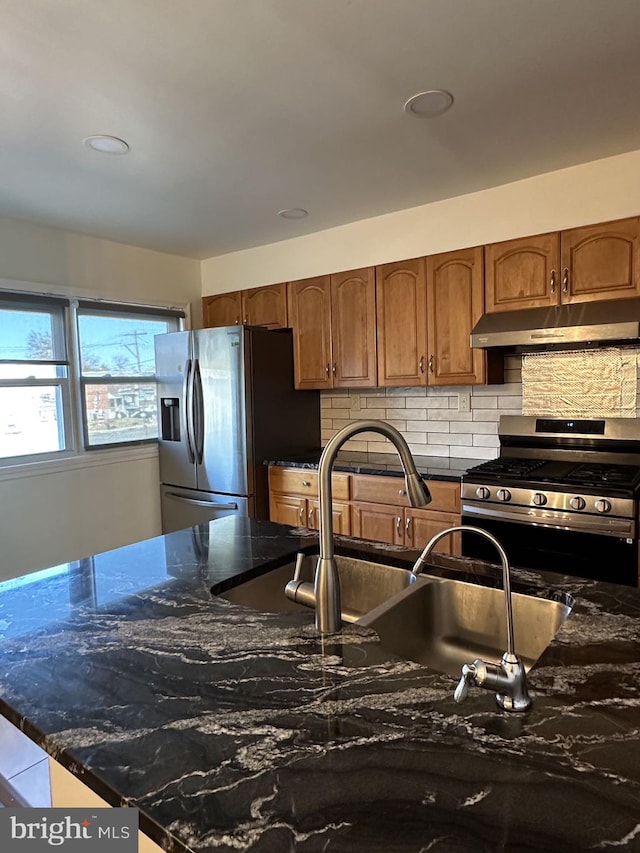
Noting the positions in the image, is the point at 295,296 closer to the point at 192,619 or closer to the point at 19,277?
the point at 19,277

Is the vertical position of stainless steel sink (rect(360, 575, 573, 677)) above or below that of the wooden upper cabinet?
below

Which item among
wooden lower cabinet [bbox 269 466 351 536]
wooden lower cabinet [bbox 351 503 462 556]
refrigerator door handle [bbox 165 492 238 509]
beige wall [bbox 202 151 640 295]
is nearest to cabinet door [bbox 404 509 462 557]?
wooden lower cabinet [bbox 351 503 462 556]

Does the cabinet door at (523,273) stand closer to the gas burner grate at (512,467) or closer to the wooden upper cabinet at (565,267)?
the wooden upper cabinet at (565,267)

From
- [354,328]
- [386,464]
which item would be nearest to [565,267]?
[354,328]

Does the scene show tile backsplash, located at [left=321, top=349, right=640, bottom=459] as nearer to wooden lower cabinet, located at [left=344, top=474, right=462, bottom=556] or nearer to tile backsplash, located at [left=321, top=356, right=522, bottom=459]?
tile backsplash, located at [left=321, top=356, right=522, bottom=459]

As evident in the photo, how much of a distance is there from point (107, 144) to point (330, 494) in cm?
200

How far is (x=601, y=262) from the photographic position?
2.58 meters

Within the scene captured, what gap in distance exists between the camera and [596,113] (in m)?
2.10

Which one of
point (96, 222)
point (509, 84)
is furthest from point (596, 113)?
point (96, 222)

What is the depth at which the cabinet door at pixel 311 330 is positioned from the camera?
361 cm

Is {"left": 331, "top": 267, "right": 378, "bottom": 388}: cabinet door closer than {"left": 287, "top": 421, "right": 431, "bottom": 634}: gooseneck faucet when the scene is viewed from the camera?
No

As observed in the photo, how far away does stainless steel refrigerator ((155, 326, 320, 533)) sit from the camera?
3.51 metres

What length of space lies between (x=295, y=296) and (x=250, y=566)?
8.46 ft

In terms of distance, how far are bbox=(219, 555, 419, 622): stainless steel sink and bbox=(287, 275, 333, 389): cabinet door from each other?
2.16 m
